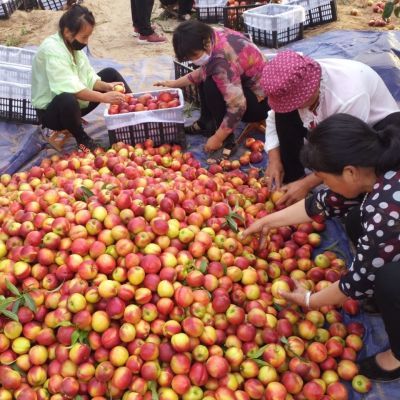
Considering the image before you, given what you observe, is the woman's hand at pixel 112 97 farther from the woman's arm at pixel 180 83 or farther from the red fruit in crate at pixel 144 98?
the woman's arm at pixel 180 83

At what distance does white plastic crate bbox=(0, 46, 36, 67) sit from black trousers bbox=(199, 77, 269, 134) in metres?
2.18

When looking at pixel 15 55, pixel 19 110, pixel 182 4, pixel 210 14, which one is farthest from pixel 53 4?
pixel 19 110

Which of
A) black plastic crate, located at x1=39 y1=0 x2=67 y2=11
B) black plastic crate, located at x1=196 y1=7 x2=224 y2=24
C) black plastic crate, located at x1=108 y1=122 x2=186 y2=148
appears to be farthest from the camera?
black plastic crate, located at x1=39 y1=0 x2=67 y2=11

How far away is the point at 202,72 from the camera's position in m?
4.06

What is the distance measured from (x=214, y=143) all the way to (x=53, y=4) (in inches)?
292

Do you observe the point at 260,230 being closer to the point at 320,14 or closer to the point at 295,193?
the point at 295,193

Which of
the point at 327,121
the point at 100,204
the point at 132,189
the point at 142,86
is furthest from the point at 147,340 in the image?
the point at 142,86

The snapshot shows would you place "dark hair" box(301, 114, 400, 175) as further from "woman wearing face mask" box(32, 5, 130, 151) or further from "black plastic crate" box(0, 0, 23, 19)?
"black plastic crate" box(0, 0, 23, 19)

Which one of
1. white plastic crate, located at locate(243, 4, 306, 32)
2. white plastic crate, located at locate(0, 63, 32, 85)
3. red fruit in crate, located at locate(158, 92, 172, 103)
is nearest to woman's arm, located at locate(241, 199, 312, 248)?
red fruit in crate, located at locate(158, 92, 172, 103)

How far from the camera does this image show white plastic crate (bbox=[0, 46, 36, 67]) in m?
5.12

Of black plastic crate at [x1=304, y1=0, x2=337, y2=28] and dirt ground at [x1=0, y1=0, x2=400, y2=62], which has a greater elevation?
black plastic crate at [x1=304, y1=0, x2=337, y2=28]

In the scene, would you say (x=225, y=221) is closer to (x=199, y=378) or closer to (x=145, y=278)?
(x=145, y=278)

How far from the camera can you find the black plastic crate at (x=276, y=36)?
6.31 meters

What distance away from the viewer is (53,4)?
9609mm
